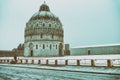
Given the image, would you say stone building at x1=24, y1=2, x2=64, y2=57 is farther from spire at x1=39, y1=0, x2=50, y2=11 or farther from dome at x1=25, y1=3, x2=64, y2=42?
spire at x1=39, y1=0, x2=50, y2=11

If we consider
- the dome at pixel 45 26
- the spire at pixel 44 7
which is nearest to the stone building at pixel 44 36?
the dome at pixel 45 26

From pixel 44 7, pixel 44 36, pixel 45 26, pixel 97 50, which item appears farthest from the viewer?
pixel 44 7

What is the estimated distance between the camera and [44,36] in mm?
67875

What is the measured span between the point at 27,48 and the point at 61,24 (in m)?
17.6

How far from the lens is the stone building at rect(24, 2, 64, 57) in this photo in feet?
223

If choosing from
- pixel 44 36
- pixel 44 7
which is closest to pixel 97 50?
pixel 44 36

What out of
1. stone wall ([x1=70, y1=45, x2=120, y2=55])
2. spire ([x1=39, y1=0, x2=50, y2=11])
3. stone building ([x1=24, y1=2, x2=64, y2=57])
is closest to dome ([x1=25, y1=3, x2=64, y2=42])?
stone building ([x1=24, y1=2, x2=64, y2=57])

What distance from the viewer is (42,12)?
73.5 meters

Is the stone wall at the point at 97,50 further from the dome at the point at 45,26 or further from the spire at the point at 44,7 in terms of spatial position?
the spire at the point at 44,7

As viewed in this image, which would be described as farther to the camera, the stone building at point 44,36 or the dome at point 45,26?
the dome at point 45,26

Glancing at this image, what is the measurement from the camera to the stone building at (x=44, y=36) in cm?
6788

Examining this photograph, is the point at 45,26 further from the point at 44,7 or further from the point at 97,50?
the point at 97,50

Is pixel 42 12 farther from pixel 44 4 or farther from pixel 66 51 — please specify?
pixel 66 51

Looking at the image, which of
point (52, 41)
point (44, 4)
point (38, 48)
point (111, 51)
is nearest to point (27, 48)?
point (38, 48)
